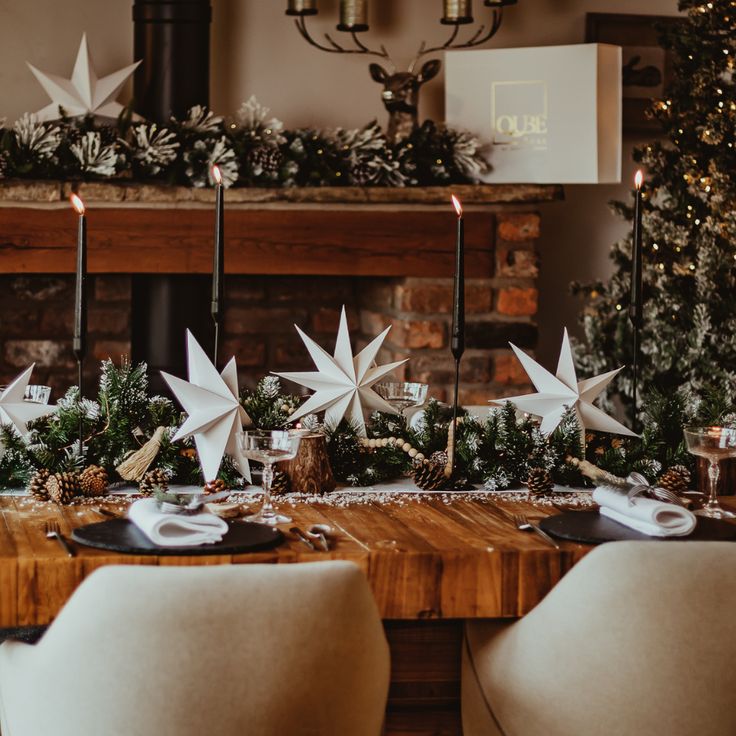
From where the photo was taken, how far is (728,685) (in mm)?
1328

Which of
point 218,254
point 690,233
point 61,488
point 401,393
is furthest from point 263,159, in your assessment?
point 61,488

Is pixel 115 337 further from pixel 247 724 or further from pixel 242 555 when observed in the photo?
pixel 247 724

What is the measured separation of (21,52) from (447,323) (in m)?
1.64

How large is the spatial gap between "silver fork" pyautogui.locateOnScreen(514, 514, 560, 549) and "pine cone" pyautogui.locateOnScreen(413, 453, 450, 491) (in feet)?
0.60

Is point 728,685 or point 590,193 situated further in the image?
point 590,193

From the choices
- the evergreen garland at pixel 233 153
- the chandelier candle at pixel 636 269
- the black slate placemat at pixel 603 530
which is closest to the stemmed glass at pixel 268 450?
the black slate placemat at pixel 603 530

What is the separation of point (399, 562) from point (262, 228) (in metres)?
2.12

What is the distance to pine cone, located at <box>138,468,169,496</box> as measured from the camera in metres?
1.74

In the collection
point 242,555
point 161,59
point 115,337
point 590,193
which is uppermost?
point 161,59

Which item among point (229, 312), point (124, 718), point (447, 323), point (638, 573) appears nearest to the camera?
point (124, 718)

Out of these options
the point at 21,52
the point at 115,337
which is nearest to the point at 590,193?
the point at 115,337

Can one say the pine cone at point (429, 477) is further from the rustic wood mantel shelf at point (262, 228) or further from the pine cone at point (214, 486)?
the rustic wood mantel shelf at point (262, 228)

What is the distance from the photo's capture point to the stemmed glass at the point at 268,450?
159 centimetres

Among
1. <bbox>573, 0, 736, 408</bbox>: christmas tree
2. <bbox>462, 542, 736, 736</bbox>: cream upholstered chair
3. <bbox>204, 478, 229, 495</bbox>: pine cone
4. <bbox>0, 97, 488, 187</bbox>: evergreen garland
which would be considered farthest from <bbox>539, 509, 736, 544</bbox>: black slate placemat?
<bbox>0, 97, 488, 187</bbox>: evergreen garland
